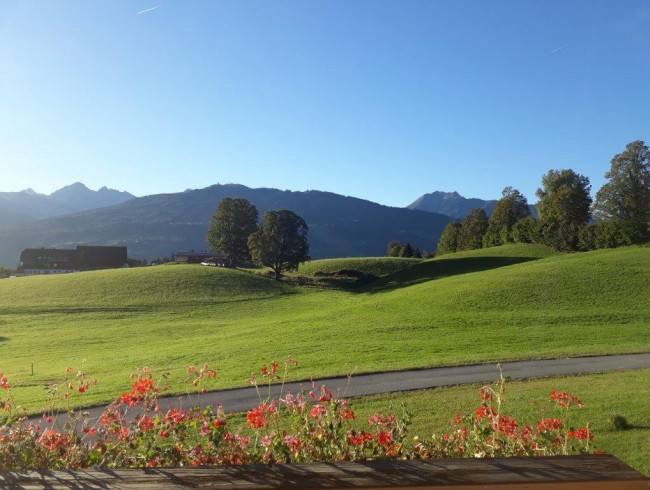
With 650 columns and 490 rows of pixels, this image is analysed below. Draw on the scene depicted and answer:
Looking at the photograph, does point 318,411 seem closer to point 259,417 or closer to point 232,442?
point 259,417

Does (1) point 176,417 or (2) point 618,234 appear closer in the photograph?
(1) point 176,417

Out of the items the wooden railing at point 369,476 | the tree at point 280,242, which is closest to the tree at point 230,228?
the tree at point 280,242

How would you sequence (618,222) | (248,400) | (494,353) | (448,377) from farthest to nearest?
(618,222), (494,353), (448,377), (248,400)

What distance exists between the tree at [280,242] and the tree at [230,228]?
8094mm

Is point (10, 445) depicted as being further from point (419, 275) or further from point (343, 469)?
point (419, 275)

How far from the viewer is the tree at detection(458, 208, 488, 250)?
254 feet

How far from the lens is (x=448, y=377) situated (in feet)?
46.9

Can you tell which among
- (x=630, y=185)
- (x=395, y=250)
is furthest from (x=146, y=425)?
(x=395, y=250)

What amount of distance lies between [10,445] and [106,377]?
16.2m

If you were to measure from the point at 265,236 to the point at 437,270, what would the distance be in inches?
719

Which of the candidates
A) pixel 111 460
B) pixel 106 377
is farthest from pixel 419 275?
pixel 111 460

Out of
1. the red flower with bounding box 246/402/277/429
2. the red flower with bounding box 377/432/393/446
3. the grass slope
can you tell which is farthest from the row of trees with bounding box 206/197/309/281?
the red flower with bounding box 377/432/393/446

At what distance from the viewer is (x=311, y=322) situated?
30875 millimetres

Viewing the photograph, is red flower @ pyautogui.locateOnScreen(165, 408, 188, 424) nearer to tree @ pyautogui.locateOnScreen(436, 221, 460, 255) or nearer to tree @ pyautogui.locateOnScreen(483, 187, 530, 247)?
tree @ pyautogui.locateOnScreen(483, 187, 530, 247)
